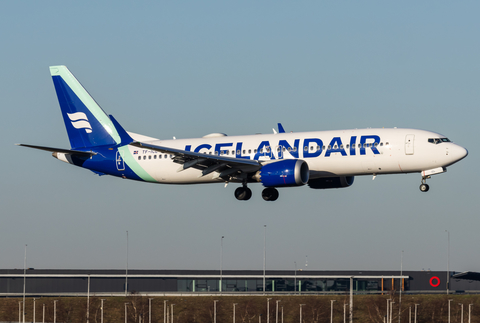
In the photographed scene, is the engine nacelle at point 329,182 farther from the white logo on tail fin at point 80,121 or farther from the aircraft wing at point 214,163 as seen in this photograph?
the white logo on tail fin at point 80,121

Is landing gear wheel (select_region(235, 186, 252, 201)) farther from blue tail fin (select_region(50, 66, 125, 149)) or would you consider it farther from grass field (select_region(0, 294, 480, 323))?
grass field (select_region(0, 294, 480, 323))

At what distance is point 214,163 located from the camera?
65.7 m

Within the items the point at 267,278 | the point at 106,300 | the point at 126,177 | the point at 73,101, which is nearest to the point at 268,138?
the point at 126,177

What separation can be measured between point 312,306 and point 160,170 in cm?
3604

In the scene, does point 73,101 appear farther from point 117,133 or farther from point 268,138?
point 268,138

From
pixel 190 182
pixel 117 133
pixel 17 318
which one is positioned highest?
pixel 117 133

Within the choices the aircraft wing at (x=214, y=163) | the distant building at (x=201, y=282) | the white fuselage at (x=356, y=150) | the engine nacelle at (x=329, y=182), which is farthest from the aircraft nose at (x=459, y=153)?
the distant building at (x=201, y=282)

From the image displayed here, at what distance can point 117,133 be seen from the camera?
75375 millimetres

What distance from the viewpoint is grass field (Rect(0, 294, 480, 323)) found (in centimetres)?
9562

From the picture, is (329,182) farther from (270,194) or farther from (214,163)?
(214,163)

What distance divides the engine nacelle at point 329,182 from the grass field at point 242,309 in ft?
92.1

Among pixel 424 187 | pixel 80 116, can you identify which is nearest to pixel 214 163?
pixel 424 187

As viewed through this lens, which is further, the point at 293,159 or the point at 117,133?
the point at 117,133

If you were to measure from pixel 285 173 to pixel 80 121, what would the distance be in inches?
993
